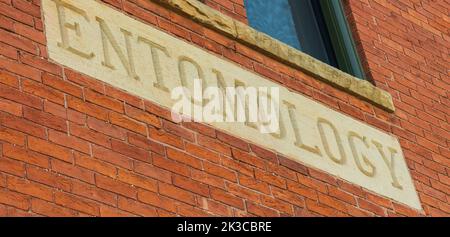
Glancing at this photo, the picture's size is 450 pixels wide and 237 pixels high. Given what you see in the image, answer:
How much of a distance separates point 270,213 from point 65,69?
1.47 metres

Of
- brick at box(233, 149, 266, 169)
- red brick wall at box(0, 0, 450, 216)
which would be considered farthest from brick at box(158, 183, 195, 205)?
brick at box(233, 149, 266, 169)

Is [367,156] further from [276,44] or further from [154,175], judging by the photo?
[154,175]

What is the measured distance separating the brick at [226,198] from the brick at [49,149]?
3.16ft

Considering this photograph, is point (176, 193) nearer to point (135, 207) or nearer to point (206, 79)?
point (135, 207)

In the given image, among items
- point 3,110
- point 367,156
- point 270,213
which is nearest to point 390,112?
point 367,156

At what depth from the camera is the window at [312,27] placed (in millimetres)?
9852

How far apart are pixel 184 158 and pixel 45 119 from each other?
36.6 inches

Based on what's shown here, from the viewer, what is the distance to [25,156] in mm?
7109

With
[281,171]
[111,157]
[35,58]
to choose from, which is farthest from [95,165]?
[281,171]

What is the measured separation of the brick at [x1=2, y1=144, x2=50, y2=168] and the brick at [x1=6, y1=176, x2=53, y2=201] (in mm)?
136

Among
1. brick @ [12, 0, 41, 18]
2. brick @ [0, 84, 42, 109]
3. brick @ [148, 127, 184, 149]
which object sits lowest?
brick @ [0, 84, 42, 109]

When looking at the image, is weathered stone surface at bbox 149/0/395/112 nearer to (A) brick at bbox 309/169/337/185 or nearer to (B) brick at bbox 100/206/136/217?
(A) brick at bbox 309/169/337/185

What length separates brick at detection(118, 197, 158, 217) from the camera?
736 centimetres

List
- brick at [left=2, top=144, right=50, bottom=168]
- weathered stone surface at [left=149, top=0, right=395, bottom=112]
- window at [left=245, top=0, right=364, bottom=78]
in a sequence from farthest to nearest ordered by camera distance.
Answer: window at [left=245, top=0, right=364, bottom=78] → weathered stone surface at [left=149, top=0, right=395, bottom=112] → brick at [left=2, top=144, right=50, bottom=168]
